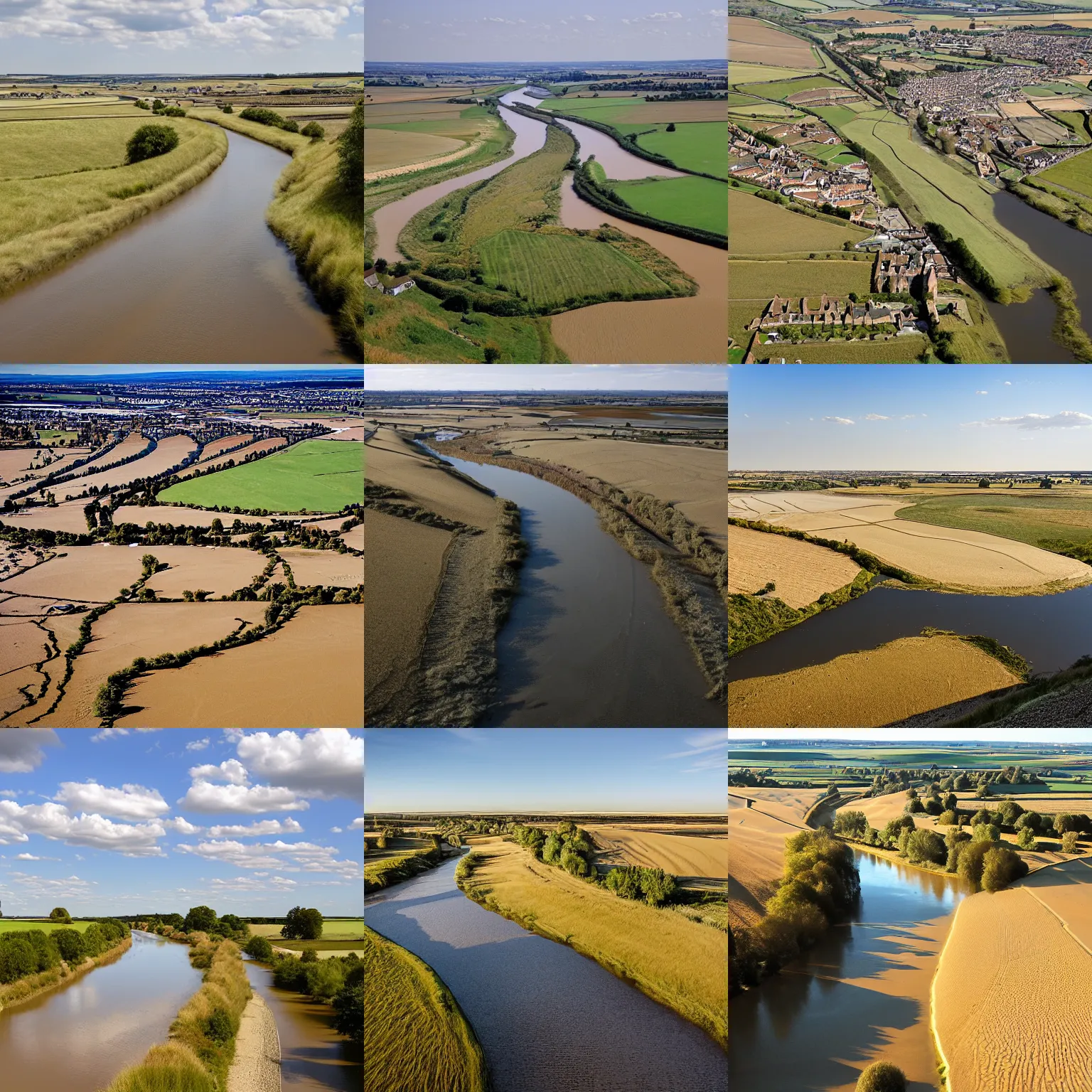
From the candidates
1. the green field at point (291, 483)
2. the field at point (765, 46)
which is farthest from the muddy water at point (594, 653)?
the field at point (765, 46)

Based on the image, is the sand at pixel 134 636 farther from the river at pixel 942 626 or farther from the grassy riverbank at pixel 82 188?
the river at pixel 942 626

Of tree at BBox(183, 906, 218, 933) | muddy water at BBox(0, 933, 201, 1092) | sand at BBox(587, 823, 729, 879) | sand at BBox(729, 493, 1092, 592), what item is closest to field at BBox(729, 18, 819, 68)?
sand at BBox(729, 493, 1092, 592)

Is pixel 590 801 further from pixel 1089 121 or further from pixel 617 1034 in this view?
pixel 1089 121

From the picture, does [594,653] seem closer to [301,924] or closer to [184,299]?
[301,924]

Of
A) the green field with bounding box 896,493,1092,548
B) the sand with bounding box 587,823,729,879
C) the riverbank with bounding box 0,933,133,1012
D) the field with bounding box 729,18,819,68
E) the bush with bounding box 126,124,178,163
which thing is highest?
the field with bounding box 729,18,819,68

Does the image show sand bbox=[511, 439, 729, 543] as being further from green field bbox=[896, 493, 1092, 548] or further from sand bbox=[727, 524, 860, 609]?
green field bbox=[896, 493, 1092, 548]

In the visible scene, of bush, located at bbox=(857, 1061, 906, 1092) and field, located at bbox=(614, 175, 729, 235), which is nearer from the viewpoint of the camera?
bush, located at bbox=(857, 1061, 906, 1092)
